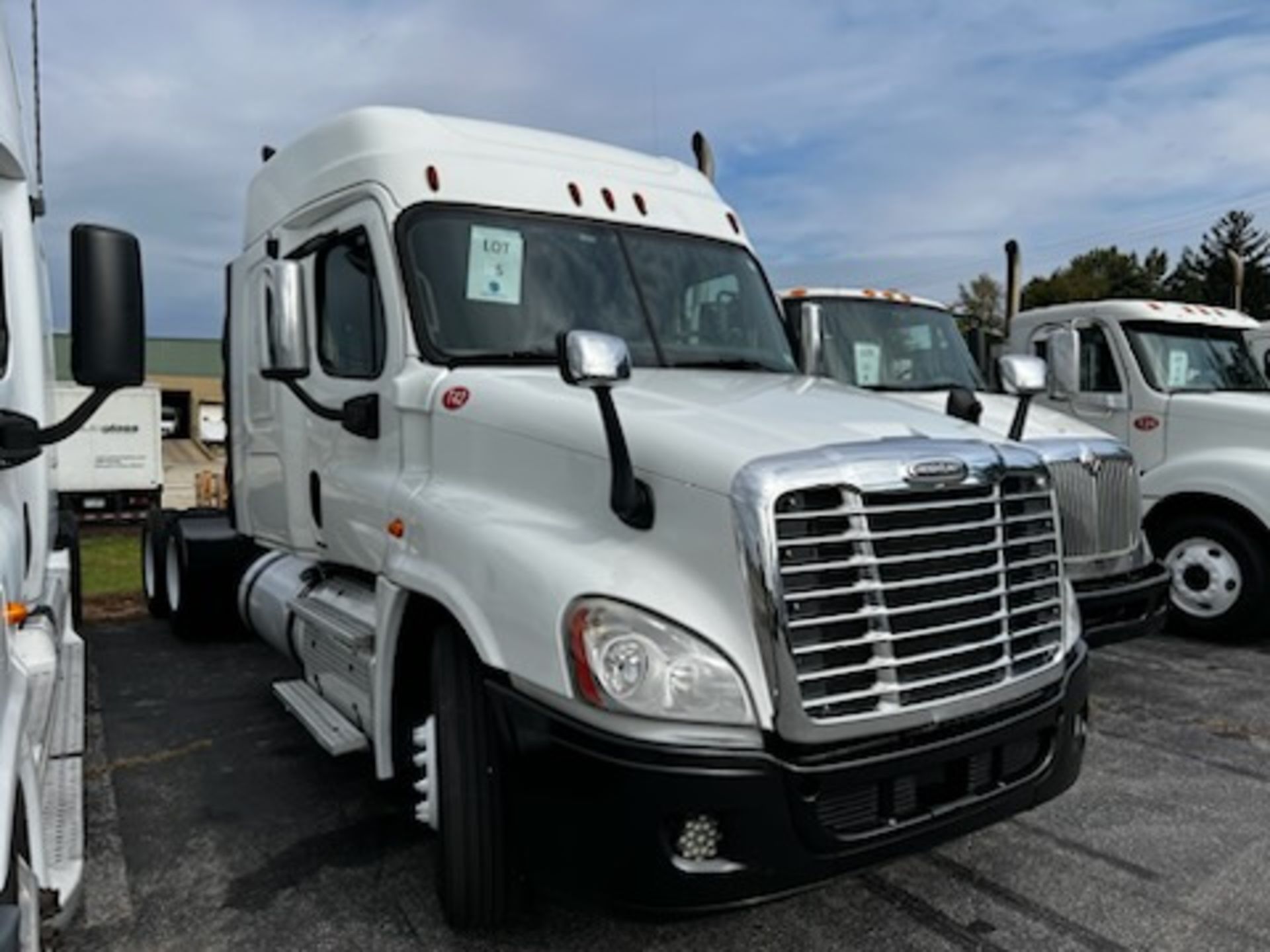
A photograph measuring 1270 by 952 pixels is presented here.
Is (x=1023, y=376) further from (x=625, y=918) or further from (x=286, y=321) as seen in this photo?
(x=286, y=321)

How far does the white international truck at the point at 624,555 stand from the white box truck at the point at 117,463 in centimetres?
1658

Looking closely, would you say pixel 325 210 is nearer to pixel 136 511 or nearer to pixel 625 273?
pixel 625 273

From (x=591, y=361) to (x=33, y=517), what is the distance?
95.6 inches

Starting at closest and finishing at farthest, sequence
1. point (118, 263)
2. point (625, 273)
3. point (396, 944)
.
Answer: point (118, 263) < point (396, 944) < point (625, 273)

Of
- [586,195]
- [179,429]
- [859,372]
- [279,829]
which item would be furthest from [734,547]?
[179,429]

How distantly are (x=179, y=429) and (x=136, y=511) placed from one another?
14480 millimetres

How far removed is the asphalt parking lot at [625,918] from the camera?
126 inches

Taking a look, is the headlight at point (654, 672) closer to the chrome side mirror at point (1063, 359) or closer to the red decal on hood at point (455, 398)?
the red decal on hood at point (455, 398)

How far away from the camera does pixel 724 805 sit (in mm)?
2494

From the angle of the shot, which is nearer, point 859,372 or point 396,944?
point 396,944

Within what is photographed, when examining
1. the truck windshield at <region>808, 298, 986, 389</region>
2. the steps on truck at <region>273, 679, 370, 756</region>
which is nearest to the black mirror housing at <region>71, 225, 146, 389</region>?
the steps on truck at <region>273, 679, 370, 756</region>

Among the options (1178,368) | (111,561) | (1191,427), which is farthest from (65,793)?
(111,561)

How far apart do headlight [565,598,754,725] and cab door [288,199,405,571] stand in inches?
56.2

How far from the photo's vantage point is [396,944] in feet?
10.3
